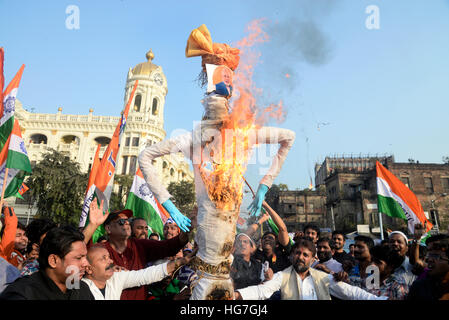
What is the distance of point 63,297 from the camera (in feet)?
8.02

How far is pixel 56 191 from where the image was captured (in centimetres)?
2281

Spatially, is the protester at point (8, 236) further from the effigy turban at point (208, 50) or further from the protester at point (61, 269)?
the effigy turban at point (208, 50)

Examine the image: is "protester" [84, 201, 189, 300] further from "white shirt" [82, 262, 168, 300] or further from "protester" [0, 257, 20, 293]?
"protester" [0, 257, 20, 293]

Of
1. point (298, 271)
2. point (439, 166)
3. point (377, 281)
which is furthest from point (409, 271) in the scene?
point (439, 166)

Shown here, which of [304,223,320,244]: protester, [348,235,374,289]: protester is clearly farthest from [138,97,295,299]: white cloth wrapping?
[304,223,320,244]: protester

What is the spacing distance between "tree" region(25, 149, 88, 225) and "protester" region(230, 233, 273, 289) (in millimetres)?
21864

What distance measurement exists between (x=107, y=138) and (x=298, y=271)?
48833 mm

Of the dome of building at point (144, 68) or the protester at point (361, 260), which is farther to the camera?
the dome of building at point (144, 68)

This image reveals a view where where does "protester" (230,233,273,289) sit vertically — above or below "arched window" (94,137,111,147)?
below

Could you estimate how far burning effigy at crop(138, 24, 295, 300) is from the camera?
2865 millimetres

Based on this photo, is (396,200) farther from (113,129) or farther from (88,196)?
(113,129)

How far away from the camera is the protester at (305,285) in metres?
3.27

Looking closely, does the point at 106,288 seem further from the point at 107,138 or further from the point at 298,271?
the point at 107,138

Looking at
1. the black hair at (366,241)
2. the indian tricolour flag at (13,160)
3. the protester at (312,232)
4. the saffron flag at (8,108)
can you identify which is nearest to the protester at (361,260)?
the black hair at (366,241)
